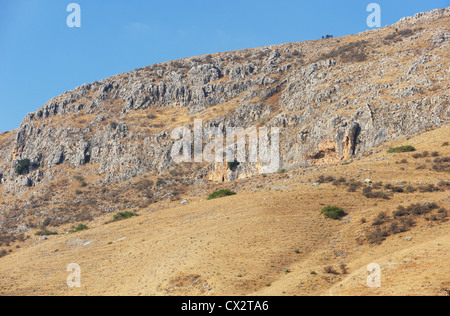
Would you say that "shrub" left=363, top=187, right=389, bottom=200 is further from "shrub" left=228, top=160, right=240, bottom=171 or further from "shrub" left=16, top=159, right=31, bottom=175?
"shrub" left=16, top=159, right=31, bottom=175

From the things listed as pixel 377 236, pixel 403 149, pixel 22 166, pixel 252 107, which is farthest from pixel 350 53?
pixel 22 166

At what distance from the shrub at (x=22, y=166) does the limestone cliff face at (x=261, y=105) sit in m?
0.67

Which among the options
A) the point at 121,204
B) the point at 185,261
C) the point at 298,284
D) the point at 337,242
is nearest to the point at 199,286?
the point at 185,261

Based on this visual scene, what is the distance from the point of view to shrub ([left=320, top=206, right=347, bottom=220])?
3328 centimetres

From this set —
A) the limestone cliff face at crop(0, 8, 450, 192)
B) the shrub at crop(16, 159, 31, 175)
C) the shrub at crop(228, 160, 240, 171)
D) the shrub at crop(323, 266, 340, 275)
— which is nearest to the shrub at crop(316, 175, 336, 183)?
the limestone cliff face at crop(0, 8, 450, 192)

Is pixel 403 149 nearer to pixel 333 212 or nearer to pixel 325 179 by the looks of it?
pixel 325 179

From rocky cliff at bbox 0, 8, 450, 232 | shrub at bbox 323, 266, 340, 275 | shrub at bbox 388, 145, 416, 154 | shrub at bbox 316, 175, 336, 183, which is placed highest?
rocky cliff at bbox 0, 8, 450, 232

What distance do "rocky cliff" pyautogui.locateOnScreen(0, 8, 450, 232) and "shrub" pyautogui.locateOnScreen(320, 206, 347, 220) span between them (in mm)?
21540

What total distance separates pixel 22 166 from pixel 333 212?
7303 cm

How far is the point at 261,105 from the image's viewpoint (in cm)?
7944

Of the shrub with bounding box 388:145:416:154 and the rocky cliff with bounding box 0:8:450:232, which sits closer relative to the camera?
the shrub with bounding box 388:145:416:154

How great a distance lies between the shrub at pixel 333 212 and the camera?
109ft

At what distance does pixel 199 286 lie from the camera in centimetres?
2414

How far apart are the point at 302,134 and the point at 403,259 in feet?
128
